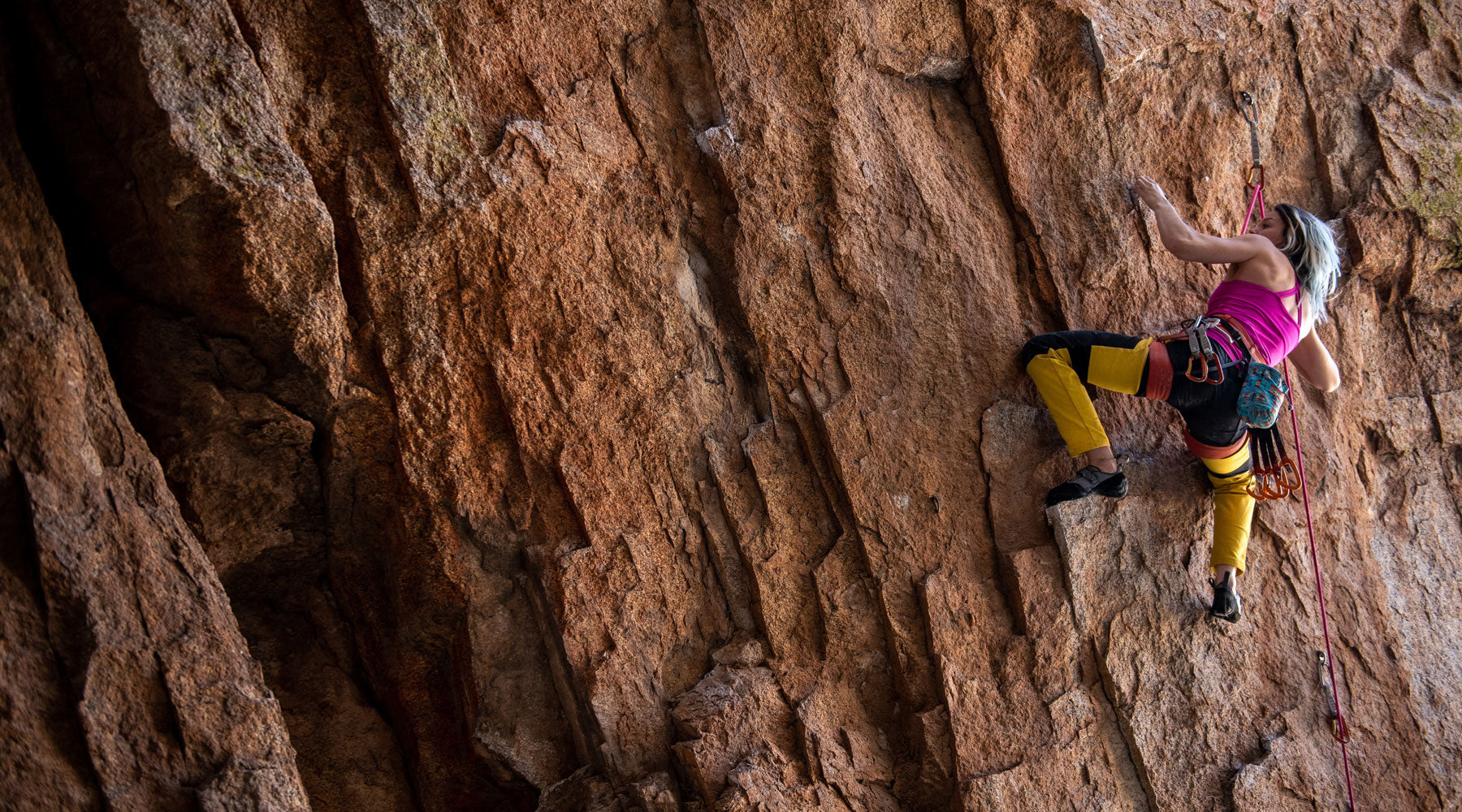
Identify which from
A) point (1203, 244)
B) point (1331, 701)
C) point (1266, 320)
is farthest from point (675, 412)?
point (1331, 701)

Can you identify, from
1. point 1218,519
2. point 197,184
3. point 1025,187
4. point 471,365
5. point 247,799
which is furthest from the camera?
point 1025,187

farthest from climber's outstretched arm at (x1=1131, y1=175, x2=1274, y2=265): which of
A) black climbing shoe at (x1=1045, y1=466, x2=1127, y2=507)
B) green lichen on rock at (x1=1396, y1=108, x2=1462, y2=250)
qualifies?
green lichen on rock at (x1=1396, y1=108, x2=1462, y2=250)

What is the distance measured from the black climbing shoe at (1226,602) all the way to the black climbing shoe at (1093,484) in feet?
1.91

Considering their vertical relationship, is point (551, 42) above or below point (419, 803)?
above

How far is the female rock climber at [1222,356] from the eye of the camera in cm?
397

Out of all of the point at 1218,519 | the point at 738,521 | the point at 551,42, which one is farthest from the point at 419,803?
the point at 1218,519

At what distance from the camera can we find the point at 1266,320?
13.1 feet

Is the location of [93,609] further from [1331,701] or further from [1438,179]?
[1438,179]

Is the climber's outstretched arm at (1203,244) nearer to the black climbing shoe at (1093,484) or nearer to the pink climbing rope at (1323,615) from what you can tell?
the pink climbing rope at (1323,615)

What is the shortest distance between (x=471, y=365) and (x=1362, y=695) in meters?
4.03

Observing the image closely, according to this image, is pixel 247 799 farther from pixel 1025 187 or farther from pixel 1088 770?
pixel 1025 187

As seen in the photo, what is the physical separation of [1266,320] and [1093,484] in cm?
95

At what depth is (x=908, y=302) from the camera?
426 cm

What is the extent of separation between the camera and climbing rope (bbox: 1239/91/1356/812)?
409 cm
